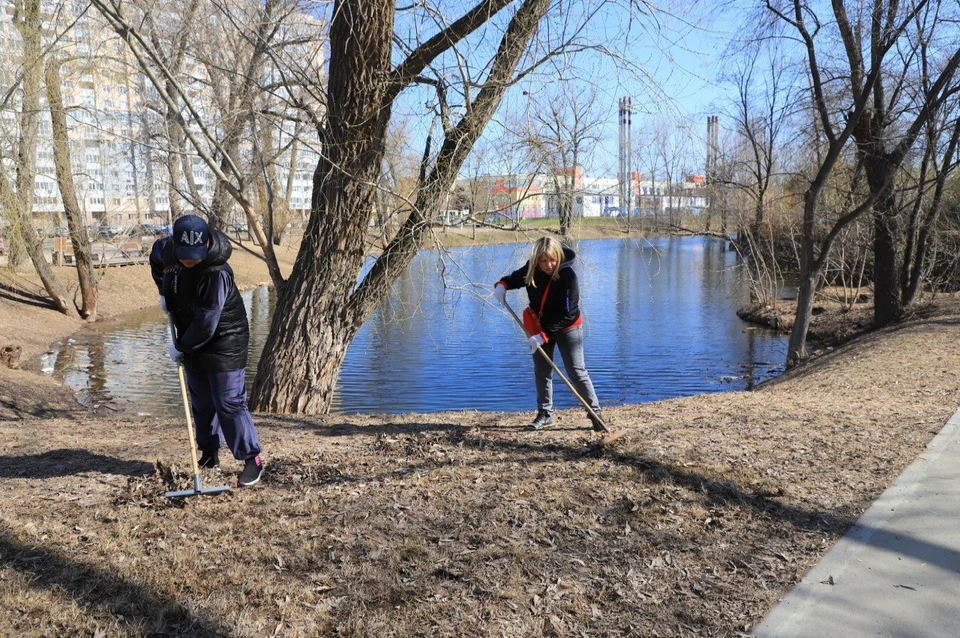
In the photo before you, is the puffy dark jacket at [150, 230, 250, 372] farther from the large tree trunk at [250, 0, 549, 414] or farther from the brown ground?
the large tree trunk at [250, 0, 549, 414]

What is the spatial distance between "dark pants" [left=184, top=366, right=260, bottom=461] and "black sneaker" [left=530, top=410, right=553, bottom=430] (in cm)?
250

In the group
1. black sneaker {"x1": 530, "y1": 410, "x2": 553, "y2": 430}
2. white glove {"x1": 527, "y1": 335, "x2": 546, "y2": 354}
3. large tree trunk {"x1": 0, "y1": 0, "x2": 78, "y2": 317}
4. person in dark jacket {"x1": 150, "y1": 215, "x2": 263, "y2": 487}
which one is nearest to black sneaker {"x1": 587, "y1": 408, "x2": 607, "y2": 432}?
black sneaker {"x1": 530, "y1": 410, "x2": 553, "y2": 430}

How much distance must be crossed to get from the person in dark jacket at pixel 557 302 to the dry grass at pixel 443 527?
546 mm

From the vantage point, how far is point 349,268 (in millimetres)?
8148

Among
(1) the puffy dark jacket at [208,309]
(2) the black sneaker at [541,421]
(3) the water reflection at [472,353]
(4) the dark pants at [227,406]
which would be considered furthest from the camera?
(3) the water reflection at [472,353]

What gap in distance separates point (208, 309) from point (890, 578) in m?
4.24

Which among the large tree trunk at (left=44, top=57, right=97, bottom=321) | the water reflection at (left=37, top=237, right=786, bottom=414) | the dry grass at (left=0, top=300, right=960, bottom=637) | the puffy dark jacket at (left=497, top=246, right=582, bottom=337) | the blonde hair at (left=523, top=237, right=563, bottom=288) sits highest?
the large tree trunk at (left=44, top=57, right=97, bottom=321)

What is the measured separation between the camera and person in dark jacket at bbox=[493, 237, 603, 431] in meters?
6.02

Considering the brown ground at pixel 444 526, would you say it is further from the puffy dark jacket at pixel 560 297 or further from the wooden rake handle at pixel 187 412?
the puffy dark jacket at pixel 560 297

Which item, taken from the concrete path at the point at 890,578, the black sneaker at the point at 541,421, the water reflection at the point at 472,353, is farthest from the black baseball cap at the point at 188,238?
the concrete path at the point at 890,578

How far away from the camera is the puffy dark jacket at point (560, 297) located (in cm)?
611

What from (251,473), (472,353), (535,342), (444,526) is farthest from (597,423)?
(472,353)

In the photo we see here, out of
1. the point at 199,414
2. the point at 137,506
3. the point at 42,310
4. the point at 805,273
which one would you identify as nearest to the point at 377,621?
the point at 137,506

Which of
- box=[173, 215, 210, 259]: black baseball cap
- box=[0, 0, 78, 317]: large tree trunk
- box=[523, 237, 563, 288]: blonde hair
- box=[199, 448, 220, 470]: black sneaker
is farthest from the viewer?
box=[0, 0, 78, 317]: large tree trunk
